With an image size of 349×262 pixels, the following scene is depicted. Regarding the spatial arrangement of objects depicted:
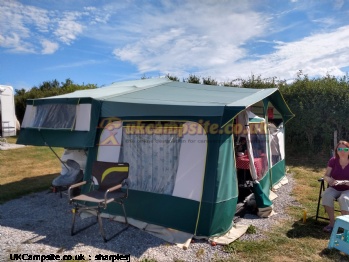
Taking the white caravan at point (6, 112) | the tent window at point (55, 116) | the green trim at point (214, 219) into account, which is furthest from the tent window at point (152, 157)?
the white caravan at point (6, 112)

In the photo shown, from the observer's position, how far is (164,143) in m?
3.94

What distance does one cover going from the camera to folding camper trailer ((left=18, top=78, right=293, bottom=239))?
3.61 meters

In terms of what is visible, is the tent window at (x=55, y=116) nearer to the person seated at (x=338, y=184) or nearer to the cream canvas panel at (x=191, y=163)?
the cream canvas panel at (x=191, y=163)

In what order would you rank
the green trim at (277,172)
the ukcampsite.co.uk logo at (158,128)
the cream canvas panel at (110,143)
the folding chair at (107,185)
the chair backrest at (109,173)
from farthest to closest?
the green trim at (277,172)
the cream canvas panel at (110,143)
the chair backrest at (109,173)
the folding chair at (107,185)
the ukcampsite.co.uk logo at (158,128)

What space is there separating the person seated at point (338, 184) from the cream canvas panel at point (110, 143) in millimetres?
2957

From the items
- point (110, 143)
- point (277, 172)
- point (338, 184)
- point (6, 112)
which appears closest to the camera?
point (338, 184)

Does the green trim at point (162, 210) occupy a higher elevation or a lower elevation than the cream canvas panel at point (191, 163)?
lower

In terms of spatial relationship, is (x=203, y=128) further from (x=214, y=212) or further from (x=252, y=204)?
(x=252, y=204)

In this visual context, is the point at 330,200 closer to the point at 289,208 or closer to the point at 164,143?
the point at 289,208

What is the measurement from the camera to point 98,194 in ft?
12.9

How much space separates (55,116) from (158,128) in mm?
1815

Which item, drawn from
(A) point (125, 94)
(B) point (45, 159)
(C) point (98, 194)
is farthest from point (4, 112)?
(C) point (98, 194)

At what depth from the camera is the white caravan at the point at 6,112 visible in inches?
443

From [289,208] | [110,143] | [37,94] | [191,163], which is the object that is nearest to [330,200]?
[289,208]
